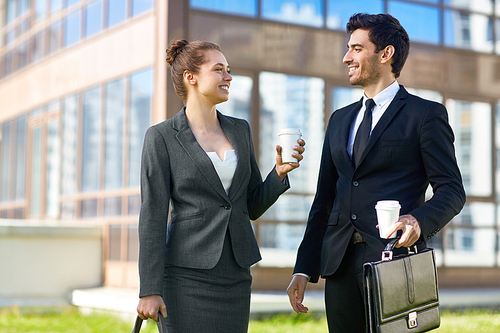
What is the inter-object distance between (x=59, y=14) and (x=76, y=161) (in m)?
3.03

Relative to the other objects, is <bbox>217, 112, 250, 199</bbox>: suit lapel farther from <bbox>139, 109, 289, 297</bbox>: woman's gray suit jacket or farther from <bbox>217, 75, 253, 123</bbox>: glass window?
<bbox>217, 75, 253, 123</bbox>: glass window

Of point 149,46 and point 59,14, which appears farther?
point 59,14

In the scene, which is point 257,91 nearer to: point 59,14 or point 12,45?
point 59,14

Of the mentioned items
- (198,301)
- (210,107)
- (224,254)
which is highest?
(210,107)

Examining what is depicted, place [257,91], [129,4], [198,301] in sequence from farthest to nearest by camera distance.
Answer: [129,4] → [257,91] → [198,301]

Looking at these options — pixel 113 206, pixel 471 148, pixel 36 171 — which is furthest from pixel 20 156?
pixel 471 148

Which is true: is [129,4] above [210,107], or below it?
above

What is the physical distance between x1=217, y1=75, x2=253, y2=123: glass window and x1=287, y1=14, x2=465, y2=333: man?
636 centimetres

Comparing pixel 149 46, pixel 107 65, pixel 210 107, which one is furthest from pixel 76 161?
pixel 210 107

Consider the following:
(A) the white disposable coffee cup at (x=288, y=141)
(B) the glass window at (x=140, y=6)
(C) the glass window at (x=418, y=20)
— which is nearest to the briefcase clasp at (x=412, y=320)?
(A) the white disposable coffee cup at (x=288, y=141)

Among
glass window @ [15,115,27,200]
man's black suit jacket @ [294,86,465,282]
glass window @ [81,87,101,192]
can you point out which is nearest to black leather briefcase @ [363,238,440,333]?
man's black suit jacket @ [294,86,465,282]

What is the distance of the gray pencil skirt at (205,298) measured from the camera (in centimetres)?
282

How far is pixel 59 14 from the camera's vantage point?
12.5 meters

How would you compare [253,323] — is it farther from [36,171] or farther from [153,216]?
[36,171]
